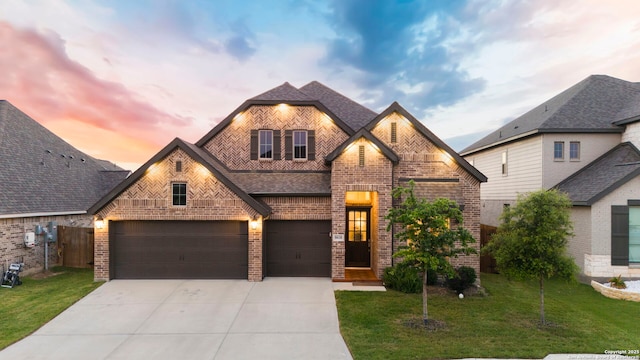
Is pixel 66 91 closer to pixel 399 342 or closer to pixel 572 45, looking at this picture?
pixel 399 342

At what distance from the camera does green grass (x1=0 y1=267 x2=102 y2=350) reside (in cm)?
817

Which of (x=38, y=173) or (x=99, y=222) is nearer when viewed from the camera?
(x=99, y=222)

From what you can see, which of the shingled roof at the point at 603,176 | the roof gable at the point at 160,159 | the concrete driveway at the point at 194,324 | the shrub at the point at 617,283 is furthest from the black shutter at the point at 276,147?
the shrub at the point at 617,283

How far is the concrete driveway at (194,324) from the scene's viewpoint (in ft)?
22.9

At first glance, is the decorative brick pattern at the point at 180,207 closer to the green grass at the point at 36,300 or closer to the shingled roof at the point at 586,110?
the green grass at the point at 36,300

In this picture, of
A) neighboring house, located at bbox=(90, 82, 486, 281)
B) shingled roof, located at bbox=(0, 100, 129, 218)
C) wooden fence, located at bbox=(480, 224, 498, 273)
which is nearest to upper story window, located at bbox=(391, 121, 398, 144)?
neighboring house, located at bbox=(90, 82, 486, 281)

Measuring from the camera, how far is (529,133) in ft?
55.2

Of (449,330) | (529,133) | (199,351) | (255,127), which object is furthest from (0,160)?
(529,133)

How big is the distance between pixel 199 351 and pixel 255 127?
9.96m

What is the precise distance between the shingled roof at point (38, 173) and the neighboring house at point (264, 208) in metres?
5.05

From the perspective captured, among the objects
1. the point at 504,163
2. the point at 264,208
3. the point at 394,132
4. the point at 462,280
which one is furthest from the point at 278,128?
the point at 504,163

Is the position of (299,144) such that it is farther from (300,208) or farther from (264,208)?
(264,208)

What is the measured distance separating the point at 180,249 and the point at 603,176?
19.1 metres

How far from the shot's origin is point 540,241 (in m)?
8.44
